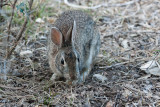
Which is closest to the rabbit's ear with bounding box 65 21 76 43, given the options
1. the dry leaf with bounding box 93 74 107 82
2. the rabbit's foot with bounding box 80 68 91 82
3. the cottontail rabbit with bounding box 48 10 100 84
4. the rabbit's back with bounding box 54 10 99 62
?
the cottontail rabbit with bounding box 48 10 100 84

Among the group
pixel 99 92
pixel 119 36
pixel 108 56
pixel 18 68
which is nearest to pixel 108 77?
pixel 99 92

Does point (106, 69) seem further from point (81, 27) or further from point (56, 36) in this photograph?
point (56, 36)

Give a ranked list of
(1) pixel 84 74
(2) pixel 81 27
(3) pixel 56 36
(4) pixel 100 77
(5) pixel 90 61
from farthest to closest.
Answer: (5) pixel 90 61 → (2) pixel 81 27 → (1) pixel 84 74 → (4) pixel 100 77 → (3) pixel 56 36

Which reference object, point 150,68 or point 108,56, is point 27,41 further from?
point 150,68

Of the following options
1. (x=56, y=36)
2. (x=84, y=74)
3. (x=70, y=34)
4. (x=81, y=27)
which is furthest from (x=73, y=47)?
(x=81, y=27)

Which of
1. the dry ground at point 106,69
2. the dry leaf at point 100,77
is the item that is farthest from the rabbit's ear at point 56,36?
the dry leaf at point 100,77

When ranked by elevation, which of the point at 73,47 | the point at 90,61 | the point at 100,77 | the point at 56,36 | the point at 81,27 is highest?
the point at 81,27
